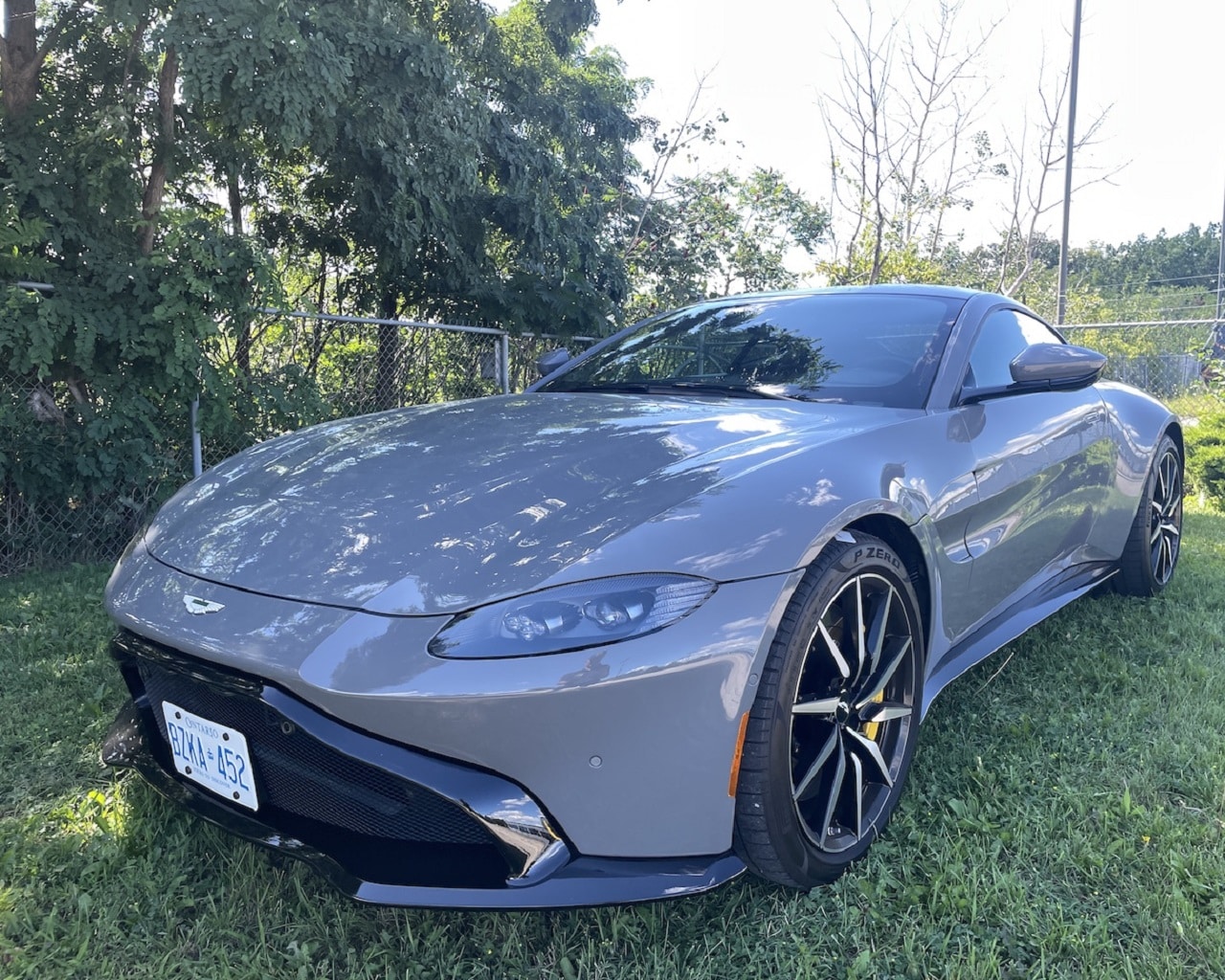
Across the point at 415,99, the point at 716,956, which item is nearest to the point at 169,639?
the point at 716,956

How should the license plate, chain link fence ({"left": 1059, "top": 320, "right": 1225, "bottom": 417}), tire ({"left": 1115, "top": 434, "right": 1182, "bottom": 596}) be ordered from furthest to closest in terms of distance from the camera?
chain link fence ({"left": 1059, "top": 320, "right": 1225, "bottom": 417}) < tire ({"left": 1115, "top": 434, "right": 1182, "bottom": 596}) < the license plate

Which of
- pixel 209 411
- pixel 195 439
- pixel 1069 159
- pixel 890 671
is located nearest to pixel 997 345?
pixel 890 671

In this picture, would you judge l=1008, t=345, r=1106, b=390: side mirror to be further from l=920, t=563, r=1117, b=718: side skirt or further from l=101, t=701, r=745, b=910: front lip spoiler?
l=101, t=701, r=745, b=910: front lip spoiler

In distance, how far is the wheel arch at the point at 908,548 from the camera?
1952 mm

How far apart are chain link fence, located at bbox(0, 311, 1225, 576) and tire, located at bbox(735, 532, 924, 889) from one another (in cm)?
360

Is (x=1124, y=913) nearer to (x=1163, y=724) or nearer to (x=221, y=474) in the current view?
(x=1163, y=724)

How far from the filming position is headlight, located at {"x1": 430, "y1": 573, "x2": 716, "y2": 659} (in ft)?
4.65

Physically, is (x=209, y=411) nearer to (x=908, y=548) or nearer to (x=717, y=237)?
(x=908, y=548)

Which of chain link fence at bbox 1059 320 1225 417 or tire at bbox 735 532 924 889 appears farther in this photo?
chain link fence at bbox 1059 320 1225 417

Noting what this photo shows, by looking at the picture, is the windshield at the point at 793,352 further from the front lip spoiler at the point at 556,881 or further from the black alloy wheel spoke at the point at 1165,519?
the black alloy wheel spoke at the point at 1165,519

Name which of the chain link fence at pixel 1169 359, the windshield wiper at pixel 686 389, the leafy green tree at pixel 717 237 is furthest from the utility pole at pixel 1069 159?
the windshield wiper at pixel 686 389

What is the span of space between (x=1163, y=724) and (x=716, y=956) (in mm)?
1631

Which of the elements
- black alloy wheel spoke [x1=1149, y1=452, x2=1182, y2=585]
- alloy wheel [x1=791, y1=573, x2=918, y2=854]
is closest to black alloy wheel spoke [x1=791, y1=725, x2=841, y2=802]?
alloy wheel [x1=791, y1=573, x2=918, y2=854]

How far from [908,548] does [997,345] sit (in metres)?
1.10
